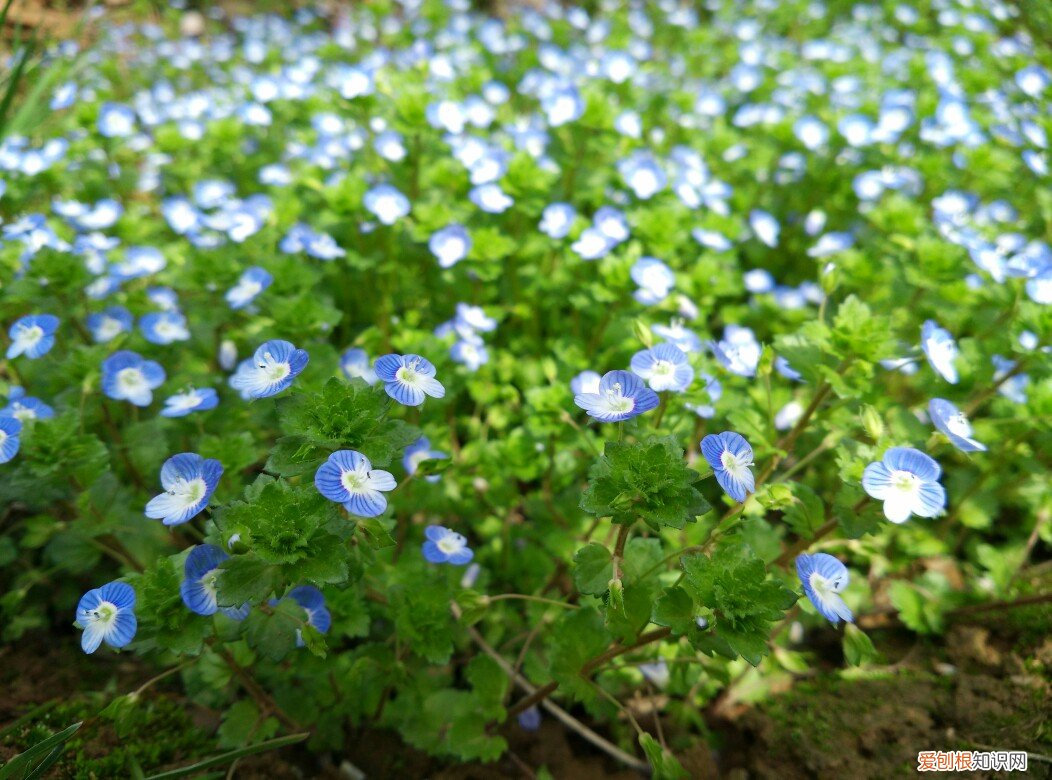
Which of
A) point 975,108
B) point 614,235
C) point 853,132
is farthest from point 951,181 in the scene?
point 614,235

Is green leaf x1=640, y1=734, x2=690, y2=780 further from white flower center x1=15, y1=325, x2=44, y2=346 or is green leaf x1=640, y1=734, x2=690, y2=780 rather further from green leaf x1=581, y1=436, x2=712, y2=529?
white flower center x1=15, y1=325, x2=44, y2=346

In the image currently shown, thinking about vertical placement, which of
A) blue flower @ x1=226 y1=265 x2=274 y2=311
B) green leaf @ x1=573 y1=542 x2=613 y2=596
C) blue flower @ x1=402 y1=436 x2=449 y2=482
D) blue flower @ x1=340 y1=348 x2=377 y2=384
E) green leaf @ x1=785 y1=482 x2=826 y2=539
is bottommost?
blue flower @ x1=402 y1=436 x2=449 y2=482

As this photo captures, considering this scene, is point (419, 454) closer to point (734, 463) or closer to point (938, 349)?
point (734, 463)

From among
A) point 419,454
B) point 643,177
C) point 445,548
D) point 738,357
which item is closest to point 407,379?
point 445,548

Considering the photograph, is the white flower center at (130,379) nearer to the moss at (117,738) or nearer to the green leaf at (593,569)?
the moss at (117,738)

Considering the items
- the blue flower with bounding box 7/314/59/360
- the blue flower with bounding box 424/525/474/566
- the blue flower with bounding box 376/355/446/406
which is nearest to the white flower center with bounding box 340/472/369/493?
the blue flower with bounding box 376/355/446/406

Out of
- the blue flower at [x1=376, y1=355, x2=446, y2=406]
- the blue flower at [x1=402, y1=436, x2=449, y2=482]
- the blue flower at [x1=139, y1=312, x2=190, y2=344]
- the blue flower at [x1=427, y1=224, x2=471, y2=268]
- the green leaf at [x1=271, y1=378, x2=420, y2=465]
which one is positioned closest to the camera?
the green leaf at [x1=271, y1=378, x2=420, y2=465]

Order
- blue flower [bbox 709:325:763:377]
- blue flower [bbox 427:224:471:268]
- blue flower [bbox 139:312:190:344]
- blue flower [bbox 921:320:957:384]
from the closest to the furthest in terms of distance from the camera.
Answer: blue flower [bbox 921:320:957:384]
blue flower [bbox 709:325:763:377]
blue flower [bbox 139:312:190:344]
blue flower [bbox 427:224:471:268]

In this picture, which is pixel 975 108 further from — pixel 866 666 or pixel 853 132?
pixel 866 666
